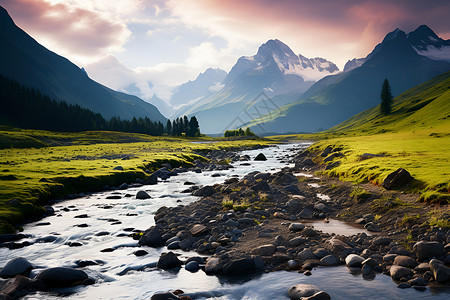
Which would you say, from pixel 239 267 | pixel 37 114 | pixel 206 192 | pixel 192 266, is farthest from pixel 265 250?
pixel 37 114

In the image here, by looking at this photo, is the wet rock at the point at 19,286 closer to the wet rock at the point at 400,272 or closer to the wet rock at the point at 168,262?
the wet rock at the point at 168,262

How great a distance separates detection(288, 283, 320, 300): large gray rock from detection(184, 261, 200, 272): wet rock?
4.23 m

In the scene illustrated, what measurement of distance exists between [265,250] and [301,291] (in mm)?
3511

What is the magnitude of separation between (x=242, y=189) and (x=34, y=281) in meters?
19.2

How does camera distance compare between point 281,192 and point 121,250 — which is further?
point 281,192

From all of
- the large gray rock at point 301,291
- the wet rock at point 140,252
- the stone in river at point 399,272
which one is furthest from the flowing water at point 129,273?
the large gray rock at point 301,291

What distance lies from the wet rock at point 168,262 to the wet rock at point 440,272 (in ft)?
33.0

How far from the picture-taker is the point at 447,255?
440 inches

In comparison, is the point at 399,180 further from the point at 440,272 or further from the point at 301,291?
the point at 301,291

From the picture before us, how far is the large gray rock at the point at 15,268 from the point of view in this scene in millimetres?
11719

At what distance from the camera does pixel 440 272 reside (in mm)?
9953

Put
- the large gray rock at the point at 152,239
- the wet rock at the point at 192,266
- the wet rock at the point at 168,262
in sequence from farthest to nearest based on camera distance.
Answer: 1. the large gray rock at the point at 152,239
2. the wet rock at the point at 168,262
3. the wet rock at the point at 192,266

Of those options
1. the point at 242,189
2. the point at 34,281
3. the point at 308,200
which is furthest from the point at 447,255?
the point at 242,189

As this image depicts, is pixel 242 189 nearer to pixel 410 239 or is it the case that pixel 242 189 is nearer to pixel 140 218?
pixel 140 218
